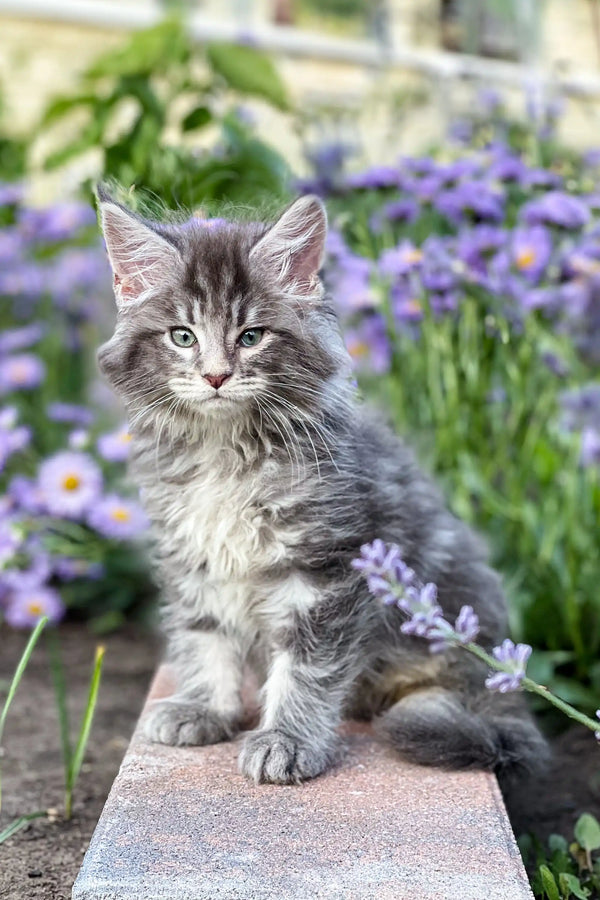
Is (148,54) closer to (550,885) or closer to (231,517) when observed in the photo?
(231,517)

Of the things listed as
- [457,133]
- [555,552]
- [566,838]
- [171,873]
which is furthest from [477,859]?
[457,133]

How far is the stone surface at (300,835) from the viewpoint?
5.17 feet

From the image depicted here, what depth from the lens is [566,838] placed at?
7.82 ft

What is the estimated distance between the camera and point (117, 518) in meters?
3.21

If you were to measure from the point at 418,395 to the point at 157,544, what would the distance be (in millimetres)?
1554

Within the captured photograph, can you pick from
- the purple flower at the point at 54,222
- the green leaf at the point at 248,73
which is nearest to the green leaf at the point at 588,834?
the green leaf at the point at 248,73

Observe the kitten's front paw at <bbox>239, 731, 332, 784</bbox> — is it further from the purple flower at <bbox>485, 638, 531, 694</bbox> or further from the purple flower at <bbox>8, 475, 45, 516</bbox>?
the purple flower at <bbox>8, 475, 45, 516</bbox>

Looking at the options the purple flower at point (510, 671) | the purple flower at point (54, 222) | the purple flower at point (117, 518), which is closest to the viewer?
the purple flower at point (510, 671)

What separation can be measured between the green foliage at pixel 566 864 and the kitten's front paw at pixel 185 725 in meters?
0.68

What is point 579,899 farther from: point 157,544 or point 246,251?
point 246,251

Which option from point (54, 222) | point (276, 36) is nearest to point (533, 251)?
point (54, 222)

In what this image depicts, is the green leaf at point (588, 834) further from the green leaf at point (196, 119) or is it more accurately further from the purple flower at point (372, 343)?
the green leaf at point (196, 119)

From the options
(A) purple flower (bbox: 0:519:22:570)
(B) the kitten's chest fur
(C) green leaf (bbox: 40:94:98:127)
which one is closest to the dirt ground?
(A) purple flower (bbox: 0:519:22:570)

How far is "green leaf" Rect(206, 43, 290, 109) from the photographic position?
3.45 m
